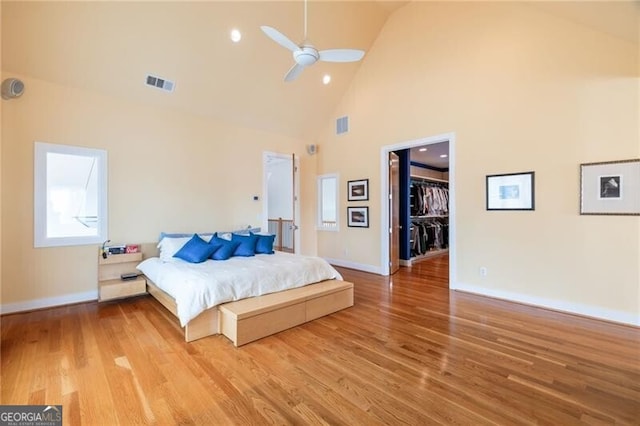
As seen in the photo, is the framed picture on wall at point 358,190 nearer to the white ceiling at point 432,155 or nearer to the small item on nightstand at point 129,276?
the white ceiling at point 432,155

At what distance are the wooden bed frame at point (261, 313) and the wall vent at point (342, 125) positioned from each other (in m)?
3.92

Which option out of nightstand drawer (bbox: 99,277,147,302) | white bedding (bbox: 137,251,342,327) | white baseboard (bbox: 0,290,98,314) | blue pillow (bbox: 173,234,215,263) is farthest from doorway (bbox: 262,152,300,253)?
white baseboard (bbox: 0,290,98,314)

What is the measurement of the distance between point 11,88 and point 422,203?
25.1 ft

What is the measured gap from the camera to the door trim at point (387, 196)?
4.65m

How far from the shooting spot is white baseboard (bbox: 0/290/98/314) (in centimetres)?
357

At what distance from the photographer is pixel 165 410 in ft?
6.13

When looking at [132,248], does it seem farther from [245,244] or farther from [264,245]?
[264,245]

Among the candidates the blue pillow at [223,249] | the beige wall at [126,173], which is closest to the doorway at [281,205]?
the beige wall at [126,173]

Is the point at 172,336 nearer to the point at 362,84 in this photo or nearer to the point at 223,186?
the point at 223,186

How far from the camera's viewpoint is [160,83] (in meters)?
4.46

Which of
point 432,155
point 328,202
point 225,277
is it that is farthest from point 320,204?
point 225,277

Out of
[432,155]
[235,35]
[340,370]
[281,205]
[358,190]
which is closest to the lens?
[340,370]

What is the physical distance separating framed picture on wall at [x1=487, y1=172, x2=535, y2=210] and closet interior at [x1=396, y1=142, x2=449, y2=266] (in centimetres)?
212

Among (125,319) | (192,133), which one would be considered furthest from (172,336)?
(192,133)
